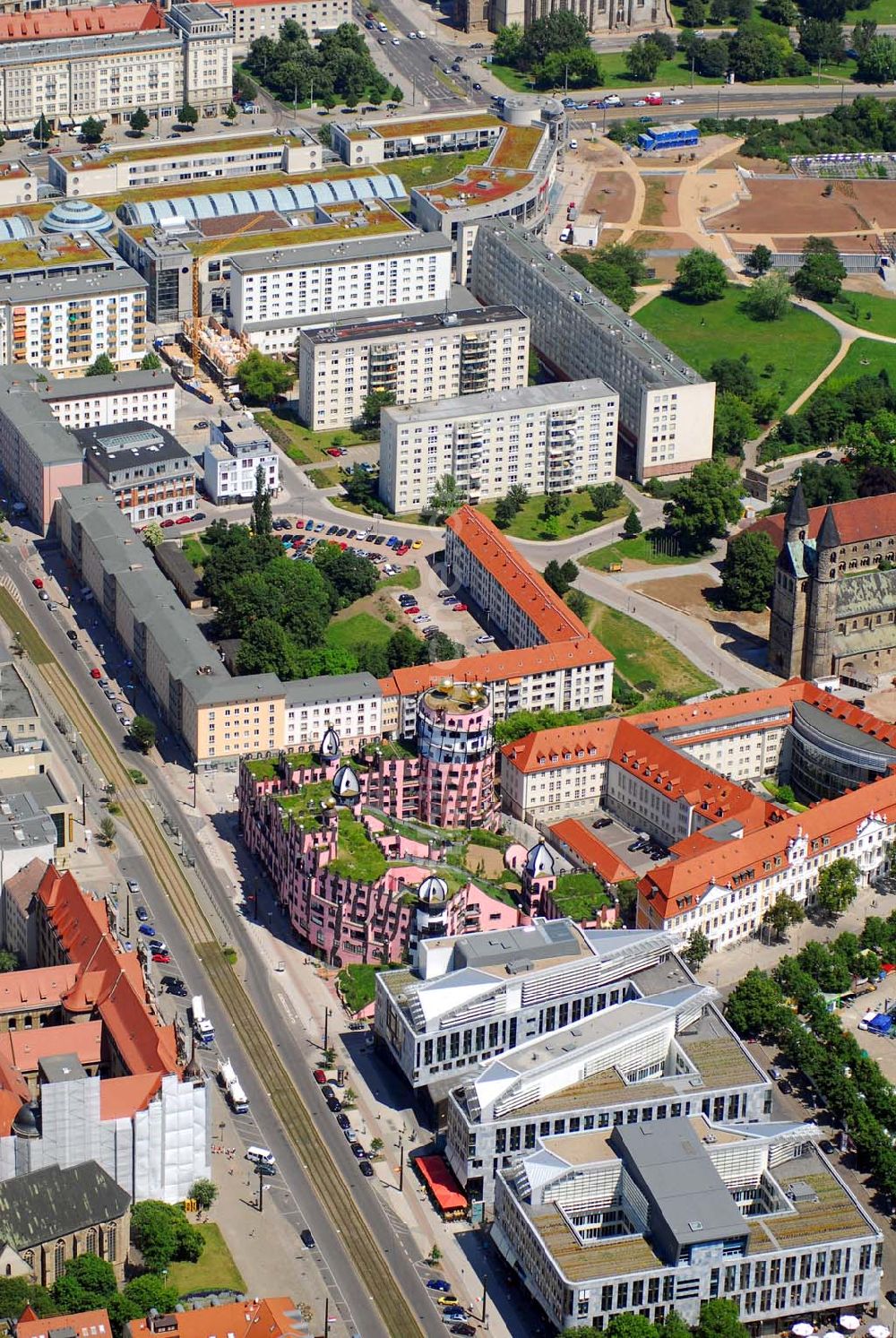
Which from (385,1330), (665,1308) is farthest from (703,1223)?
(385,1330)

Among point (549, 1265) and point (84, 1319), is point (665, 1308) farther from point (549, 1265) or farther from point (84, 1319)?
point (84, 1319)

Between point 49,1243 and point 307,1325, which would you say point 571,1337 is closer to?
point 307,1325

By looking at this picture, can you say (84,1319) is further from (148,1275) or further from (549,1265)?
(549,1265)

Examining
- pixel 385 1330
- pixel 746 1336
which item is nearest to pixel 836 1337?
pixel 746 1336

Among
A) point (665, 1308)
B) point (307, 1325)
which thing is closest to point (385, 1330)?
point (307, 1325)

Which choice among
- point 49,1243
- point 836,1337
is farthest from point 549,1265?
point 49,1243
